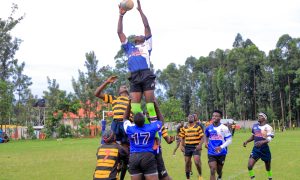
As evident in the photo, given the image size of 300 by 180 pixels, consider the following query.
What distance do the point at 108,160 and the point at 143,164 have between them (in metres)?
0.99

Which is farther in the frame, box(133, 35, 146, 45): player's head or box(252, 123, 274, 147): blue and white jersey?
box(252, 123, 274, 147): blue and white jersey

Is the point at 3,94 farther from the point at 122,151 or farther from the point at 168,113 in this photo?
the point at 122,151

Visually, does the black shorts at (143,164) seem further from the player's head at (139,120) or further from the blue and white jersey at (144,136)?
the player's head at (139,120)

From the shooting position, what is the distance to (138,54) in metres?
9.54

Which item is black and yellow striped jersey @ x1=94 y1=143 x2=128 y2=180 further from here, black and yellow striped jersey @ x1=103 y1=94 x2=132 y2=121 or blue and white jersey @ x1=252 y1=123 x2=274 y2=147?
blue and white jersey @ x1=252 y1=123 x2=274 y2=147

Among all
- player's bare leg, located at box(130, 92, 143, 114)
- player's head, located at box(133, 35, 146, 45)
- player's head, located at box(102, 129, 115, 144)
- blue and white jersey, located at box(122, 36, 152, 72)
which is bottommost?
player's head, located at box(102, 129, 115, 144)

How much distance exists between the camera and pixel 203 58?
107 m

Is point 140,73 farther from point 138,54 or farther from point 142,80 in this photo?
point 138,54

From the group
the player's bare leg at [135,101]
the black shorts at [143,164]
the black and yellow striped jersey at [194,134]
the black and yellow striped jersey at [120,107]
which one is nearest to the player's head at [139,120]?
the black shorts at [143,164]

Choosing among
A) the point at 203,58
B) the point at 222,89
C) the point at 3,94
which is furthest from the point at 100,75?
the point at 203,58

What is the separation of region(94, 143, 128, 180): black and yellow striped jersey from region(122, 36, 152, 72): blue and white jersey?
1.74 m

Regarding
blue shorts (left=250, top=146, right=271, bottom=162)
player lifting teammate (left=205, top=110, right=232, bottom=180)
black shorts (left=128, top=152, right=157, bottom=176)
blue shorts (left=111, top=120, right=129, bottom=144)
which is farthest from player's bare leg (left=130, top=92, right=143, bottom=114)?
blue shorts (left=250, top=146, right=271, bottom=162)

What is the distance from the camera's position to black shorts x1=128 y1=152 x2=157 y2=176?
8375 millimetres

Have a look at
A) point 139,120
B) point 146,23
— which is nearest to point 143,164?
point 139,120
